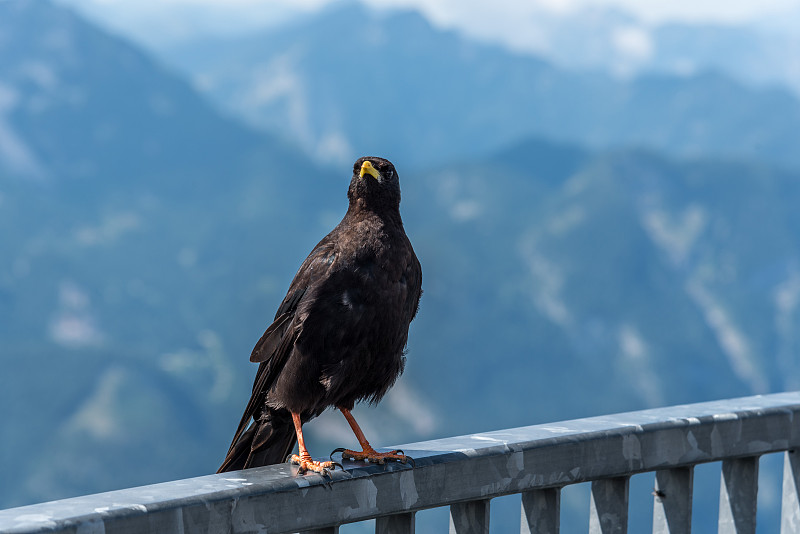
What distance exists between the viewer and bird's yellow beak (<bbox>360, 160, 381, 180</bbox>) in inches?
117

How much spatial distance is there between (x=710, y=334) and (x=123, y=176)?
5402 centimetres

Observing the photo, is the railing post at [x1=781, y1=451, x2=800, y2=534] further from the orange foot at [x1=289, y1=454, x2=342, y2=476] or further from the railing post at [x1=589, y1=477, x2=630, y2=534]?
the orange foot at [x1=289, y1=454, x2=342, y2=476]

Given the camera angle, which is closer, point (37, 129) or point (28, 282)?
point (28, 282)

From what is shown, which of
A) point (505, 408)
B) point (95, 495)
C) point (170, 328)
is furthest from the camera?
point (170, 328)

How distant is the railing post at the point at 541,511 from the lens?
6.77ft

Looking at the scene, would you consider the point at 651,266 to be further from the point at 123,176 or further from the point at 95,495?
the point at 95,495

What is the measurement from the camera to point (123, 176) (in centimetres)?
8512

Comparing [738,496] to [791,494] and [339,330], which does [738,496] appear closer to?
[791,494]

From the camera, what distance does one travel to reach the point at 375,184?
2938 millimetres

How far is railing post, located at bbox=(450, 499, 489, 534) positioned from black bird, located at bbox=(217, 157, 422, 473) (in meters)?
0.63

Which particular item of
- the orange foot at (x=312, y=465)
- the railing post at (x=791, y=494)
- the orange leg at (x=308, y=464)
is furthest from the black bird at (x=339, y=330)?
the railing post at (x=791, y=494)

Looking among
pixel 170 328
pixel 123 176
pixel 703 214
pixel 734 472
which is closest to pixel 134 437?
pixel 170 328

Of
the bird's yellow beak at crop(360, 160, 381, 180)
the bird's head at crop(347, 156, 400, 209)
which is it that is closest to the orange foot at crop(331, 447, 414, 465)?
the bird's head at crop(347, 156, 400, 209)

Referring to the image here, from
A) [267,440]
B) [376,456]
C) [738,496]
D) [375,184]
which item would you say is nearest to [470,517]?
[376,456]
